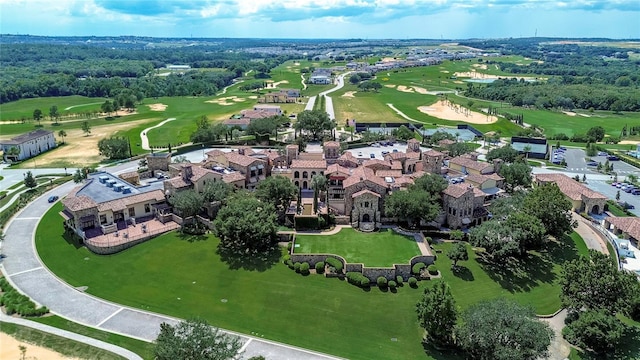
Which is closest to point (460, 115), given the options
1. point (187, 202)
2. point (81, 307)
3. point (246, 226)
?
point (187, 202)

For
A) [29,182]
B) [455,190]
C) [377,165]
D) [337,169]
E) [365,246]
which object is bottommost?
[365,246]

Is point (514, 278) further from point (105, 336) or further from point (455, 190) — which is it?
point (105, 336)

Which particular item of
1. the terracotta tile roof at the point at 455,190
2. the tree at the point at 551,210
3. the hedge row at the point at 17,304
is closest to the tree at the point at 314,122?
the terracotta tile roof at the point at 455,190

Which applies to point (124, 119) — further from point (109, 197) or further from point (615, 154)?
point (615, 154)

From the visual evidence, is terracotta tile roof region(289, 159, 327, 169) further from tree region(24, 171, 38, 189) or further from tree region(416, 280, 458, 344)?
tree region(24, 171, 38, 189)

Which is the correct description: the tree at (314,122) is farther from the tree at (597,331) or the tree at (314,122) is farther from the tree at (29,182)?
the tree at (597,331)

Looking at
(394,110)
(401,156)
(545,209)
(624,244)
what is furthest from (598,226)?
(394,110)
